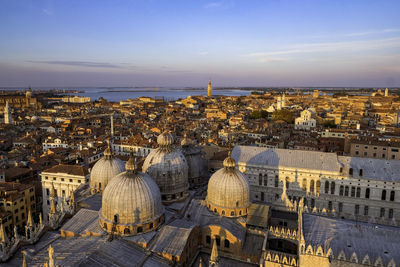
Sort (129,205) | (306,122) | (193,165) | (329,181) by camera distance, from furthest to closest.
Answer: (306,122) < (193,165) < (329,181) < (129,205)

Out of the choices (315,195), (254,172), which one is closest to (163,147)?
(254,172)

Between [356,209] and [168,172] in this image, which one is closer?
[168,172]

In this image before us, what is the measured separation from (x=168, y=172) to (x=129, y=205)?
5496mm

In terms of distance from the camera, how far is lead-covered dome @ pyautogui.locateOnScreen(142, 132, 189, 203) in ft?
76.6

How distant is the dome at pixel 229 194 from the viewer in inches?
843

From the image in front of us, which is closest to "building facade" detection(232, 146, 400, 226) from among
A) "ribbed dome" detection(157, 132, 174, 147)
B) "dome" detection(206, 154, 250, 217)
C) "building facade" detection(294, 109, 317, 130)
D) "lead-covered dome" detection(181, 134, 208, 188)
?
"lead-covered dome" detection(181, 134, 208, 188)

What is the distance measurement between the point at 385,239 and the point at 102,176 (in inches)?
821

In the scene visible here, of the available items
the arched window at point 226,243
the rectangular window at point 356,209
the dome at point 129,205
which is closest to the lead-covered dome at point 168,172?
the dome at point 129,205

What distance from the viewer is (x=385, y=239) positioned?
15891 mm

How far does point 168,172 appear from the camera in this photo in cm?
2338

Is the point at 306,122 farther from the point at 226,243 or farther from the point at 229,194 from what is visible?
the point at 226,243

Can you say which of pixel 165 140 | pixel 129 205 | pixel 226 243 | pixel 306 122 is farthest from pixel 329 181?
pixel 306 122

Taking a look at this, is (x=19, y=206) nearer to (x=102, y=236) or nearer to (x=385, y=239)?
(x=102, y=236)

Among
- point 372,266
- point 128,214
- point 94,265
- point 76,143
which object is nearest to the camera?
point 372,266
